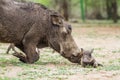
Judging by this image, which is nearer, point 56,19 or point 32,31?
point 32,31

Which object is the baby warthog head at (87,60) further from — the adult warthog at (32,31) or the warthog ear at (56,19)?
Answer: the warthog ear at (56,19)

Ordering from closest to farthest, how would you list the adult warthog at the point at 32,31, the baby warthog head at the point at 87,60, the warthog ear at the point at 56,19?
the baby warthog head at the point at 87,60, the adult warthog at the point at 32,31, the warthog ear at the point at 56,19

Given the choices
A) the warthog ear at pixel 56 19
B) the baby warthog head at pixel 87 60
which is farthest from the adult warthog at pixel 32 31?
the baby warthog head at pixel 87 60

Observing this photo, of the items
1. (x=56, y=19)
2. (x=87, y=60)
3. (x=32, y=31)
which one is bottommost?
(x=87, y=60)

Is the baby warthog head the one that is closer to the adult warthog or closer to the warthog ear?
the adult warthog

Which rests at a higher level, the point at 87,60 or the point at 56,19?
the point at 56,19

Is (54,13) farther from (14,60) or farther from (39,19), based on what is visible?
(14,60)

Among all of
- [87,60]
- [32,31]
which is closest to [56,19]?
[32,31]

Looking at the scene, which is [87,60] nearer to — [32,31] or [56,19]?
[56,19]

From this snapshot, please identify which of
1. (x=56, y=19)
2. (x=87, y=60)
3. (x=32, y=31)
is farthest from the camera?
(x=56, y=19)

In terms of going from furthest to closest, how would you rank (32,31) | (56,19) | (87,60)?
(56,19)
(32,31)
(87,60)

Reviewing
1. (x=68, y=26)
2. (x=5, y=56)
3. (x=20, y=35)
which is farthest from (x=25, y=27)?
(x=5, y=56)

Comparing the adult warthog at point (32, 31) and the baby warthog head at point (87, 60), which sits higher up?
the adult warthog at point (32, 31)

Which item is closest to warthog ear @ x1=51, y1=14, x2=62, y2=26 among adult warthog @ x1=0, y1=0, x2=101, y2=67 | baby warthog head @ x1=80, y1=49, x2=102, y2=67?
adult warthog @ x1=0, y1=0, x2=101, y2=67
